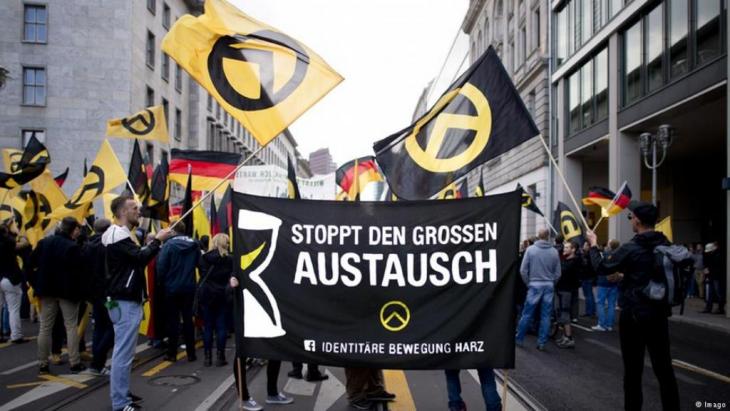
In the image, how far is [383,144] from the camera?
5.63 metres

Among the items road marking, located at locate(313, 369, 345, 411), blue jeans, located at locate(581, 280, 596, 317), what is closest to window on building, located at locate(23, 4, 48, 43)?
blue jeans, located at locate(581, 280, 596, 317)

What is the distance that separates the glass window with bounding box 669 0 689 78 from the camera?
1647cm

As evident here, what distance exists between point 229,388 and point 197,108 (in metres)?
36.3

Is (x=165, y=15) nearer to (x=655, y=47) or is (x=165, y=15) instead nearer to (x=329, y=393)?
(x=655, y=47)

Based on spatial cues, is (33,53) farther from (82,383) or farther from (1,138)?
(82,383)

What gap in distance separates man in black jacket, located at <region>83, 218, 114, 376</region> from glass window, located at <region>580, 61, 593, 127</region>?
2038cm

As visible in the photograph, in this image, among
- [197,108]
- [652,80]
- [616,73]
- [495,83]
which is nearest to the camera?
[495,83]

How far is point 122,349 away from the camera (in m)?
5.25

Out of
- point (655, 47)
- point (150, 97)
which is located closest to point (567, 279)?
point (655, 47)

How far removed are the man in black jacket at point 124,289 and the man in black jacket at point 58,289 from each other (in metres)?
2.22

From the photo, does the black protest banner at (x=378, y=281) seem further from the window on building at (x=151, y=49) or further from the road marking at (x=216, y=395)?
the window on building at (x=151, y=49)

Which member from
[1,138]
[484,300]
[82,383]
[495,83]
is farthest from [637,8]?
[1,138]

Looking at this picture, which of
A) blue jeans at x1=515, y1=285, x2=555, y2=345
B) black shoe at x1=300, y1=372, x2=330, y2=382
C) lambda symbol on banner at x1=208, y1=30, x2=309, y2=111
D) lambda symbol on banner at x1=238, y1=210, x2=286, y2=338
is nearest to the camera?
lambda symbol on banner at x1=238, y1=210, x2=286, y2=338

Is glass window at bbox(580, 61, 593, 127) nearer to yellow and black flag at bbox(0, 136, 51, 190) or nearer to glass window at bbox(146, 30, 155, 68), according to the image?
yellow and black flag at bbox(0, 136, 51, 190)
